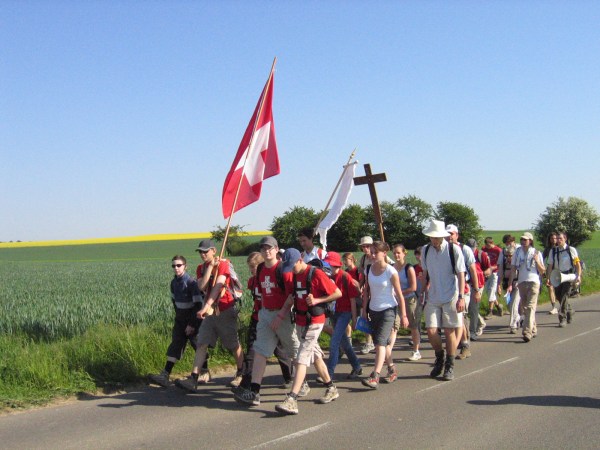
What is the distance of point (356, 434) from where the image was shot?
221 inches

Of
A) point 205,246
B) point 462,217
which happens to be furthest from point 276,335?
point 462,217

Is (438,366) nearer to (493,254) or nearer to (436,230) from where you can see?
(436,230)

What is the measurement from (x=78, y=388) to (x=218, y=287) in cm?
195

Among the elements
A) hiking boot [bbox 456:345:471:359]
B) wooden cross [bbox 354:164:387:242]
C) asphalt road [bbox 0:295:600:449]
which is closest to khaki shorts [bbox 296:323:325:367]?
asphalt road [bbox 0:295:600:449]

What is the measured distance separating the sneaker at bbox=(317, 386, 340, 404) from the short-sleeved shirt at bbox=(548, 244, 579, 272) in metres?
8.00

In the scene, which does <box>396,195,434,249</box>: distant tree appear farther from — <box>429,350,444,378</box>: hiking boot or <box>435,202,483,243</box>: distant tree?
<box>429,350,444,378</box>: hiking boot

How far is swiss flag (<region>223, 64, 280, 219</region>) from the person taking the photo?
8703mm

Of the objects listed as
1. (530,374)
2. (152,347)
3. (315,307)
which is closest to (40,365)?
(152,347)

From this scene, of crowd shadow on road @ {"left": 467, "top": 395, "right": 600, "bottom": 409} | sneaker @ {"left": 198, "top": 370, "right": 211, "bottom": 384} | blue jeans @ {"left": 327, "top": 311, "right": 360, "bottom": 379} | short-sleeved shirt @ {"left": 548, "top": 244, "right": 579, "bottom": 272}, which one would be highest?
short-sleeved shirt @ {"left": 548, "top": 244, "right": 579, "bottom": 272}

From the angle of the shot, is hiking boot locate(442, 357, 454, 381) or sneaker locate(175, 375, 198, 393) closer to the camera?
sneaker locate(175, 375, 198, 393)

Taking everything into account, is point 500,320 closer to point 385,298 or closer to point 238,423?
point 385,298

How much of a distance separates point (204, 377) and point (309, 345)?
2016 mm

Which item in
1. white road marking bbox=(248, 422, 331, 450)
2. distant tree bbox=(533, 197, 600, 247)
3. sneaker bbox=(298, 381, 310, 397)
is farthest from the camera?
distant tree bbox=(533, 197, 600, 247)

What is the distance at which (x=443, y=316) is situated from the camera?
27.1 feet
